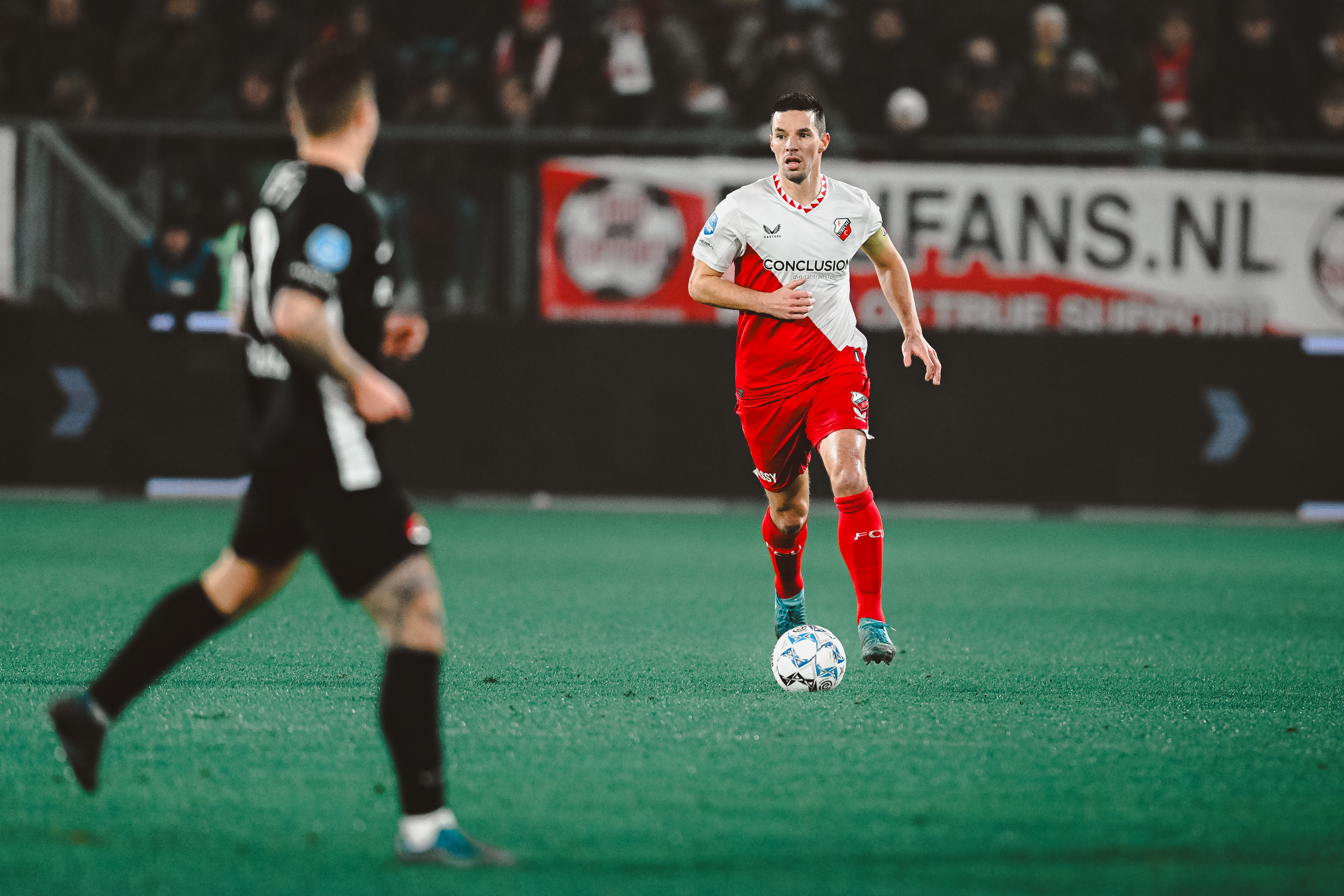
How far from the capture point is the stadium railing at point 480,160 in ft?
48.4

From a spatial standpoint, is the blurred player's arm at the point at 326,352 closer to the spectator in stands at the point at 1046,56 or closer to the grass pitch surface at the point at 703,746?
the grass pitch surface at the point at 703,746

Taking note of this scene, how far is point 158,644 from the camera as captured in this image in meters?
4.25

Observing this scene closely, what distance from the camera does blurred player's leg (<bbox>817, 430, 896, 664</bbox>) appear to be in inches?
268

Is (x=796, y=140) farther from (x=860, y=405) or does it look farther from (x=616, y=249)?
(x=616, y=249)

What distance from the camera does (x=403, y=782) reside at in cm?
382

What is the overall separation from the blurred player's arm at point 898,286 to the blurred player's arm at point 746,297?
40 centimetres

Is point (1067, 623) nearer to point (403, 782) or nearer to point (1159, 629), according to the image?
point (1159, 629)

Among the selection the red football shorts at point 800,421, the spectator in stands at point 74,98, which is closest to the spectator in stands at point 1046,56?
the spectator in stands at point 74,98

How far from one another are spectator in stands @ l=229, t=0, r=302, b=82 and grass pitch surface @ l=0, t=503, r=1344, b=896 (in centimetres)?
731

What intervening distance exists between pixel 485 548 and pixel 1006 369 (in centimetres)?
527

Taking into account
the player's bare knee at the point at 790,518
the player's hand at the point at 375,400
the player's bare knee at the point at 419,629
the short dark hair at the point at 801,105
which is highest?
the short dark hair at the point at 801,105

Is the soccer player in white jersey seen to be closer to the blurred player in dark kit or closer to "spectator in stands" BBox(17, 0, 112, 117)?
the blurred player in dark kit

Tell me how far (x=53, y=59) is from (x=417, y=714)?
545 inches

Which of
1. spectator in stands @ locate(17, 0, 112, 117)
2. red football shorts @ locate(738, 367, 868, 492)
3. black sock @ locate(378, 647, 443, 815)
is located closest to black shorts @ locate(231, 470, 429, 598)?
black sock @ locate(378, 647, 443, 815)
